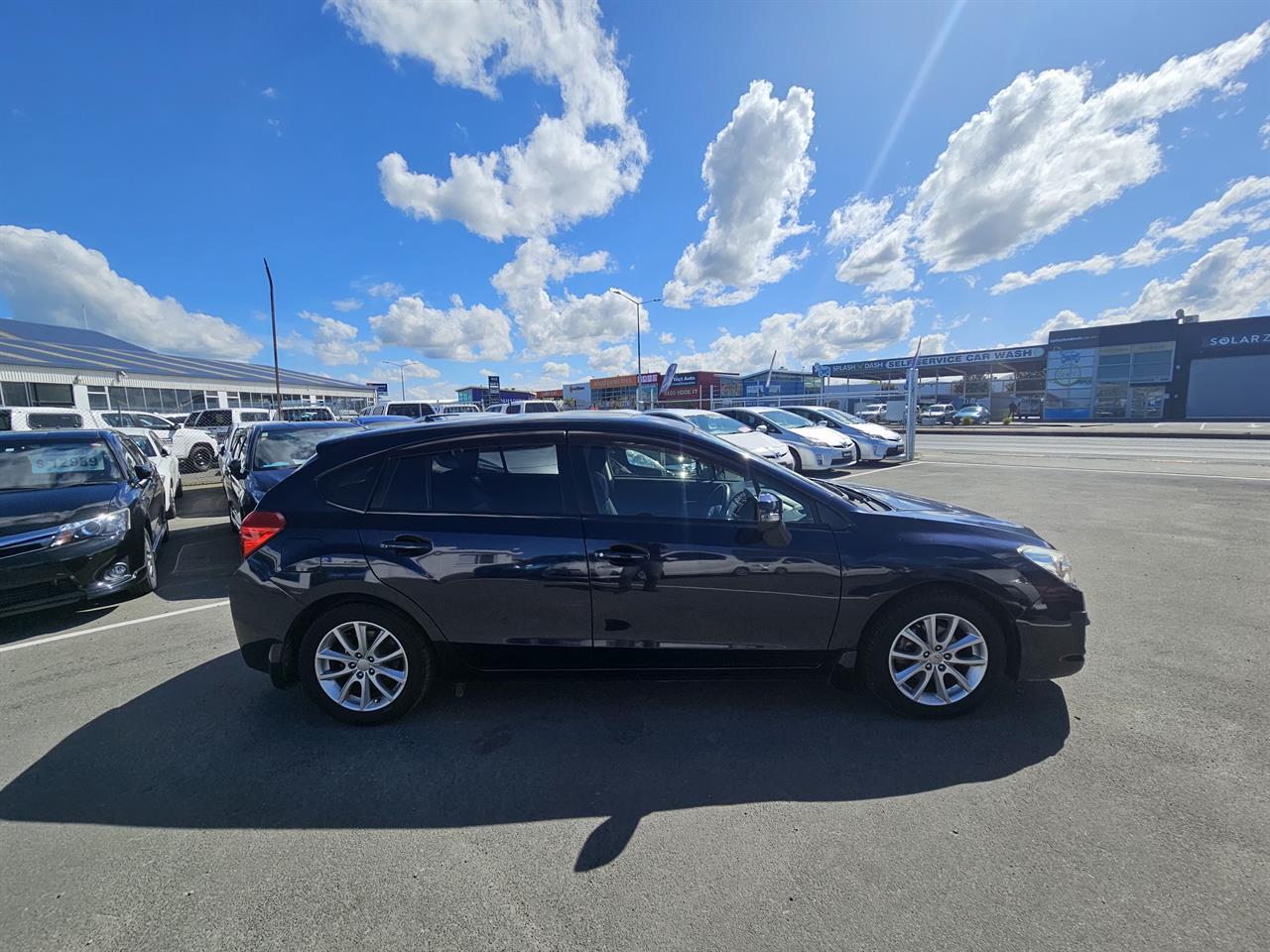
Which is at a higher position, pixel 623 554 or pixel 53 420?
pixel 53 420

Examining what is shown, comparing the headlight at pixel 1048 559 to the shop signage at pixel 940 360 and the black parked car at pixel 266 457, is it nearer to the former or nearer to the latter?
the black parked car at pixel 266 457

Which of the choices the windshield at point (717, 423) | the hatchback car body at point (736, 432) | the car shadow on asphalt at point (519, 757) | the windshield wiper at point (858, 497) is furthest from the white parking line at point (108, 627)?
the windshield at point (717, 423)

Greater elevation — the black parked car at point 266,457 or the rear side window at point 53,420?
the rear side window at point 53,420

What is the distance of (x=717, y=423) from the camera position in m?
13.6

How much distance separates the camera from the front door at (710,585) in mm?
2871

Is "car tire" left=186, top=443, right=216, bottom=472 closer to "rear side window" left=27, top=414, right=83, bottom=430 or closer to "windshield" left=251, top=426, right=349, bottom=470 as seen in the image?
"rear side window" left=27, top=414, right=83, bottom=430

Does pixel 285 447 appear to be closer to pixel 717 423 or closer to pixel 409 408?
pixel 717 423

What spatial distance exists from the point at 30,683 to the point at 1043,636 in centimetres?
632

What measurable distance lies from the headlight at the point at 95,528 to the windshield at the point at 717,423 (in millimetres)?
10403

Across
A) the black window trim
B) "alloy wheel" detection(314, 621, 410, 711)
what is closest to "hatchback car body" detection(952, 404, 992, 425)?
the black window trim

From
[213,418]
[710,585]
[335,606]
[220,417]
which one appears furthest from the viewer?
[220,417]

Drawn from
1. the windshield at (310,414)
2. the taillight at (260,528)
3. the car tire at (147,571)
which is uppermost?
the windshield at (310,414)

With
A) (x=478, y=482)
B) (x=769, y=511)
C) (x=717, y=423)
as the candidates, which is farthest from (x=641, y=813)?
(x=717, y=423)

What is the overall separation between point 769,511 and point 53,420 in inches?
564
